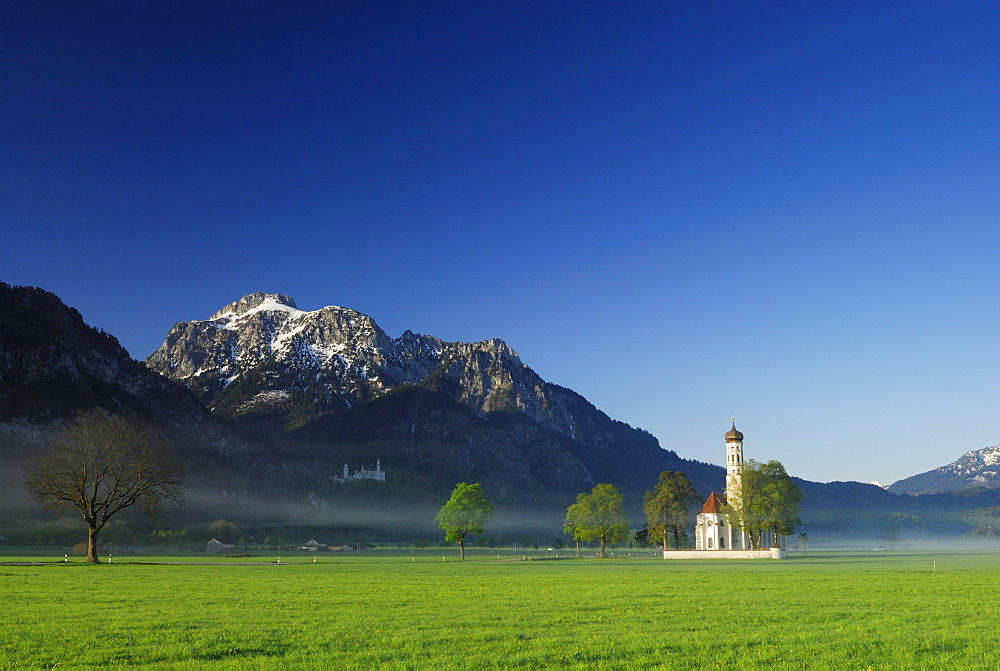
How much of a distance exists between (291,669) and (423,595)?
959 inches

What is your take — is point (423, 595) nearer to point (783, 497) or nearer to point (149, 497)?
point (149, 497)

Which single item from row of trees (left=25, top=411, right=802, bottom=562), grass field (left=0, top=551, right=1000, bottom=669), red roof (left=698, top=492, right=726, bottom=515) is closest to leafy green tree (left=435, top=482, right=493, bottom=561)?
row of trees (left=25, top=411, right=802, bottom=562)

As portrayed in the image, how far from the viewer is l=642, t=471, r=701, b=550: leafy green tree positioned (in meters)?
152

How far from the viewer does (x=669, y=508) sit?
500 ft

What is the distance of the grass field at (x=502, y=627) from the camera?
67.2 ft

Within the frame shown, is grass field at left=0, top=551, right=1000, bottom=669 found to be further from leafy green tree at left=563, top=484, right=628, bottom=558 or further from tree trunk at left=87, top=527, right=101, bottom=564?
leafy green tree at left=563, top=484, right=628, bottom=558

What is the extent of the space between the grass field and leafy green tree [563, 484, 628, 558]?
101m

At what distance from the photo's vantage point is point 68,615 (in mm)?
30938

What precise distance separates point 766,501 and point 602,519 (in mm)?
28605

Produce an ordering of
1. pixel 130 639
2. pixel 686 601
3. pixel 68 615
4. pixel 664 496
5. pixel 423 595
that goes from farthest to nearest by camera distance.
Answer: pixel 664 496, pixel 423 595, pixel 686 601, pixel 68 615, pixel 130 639

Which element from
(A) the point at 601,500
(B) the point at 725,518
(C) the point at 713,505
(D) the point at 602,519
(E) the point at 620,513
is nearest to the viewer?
(E) the point at 620,513

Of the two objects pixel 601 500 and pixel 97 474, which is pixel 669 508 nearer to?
pixel 601 500

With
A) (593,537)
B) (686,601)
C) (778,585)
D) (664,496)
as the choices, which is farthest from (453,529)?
(686,601)

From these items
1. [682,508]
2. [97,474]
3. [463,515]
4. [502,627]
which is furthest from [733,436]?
[502,627]
